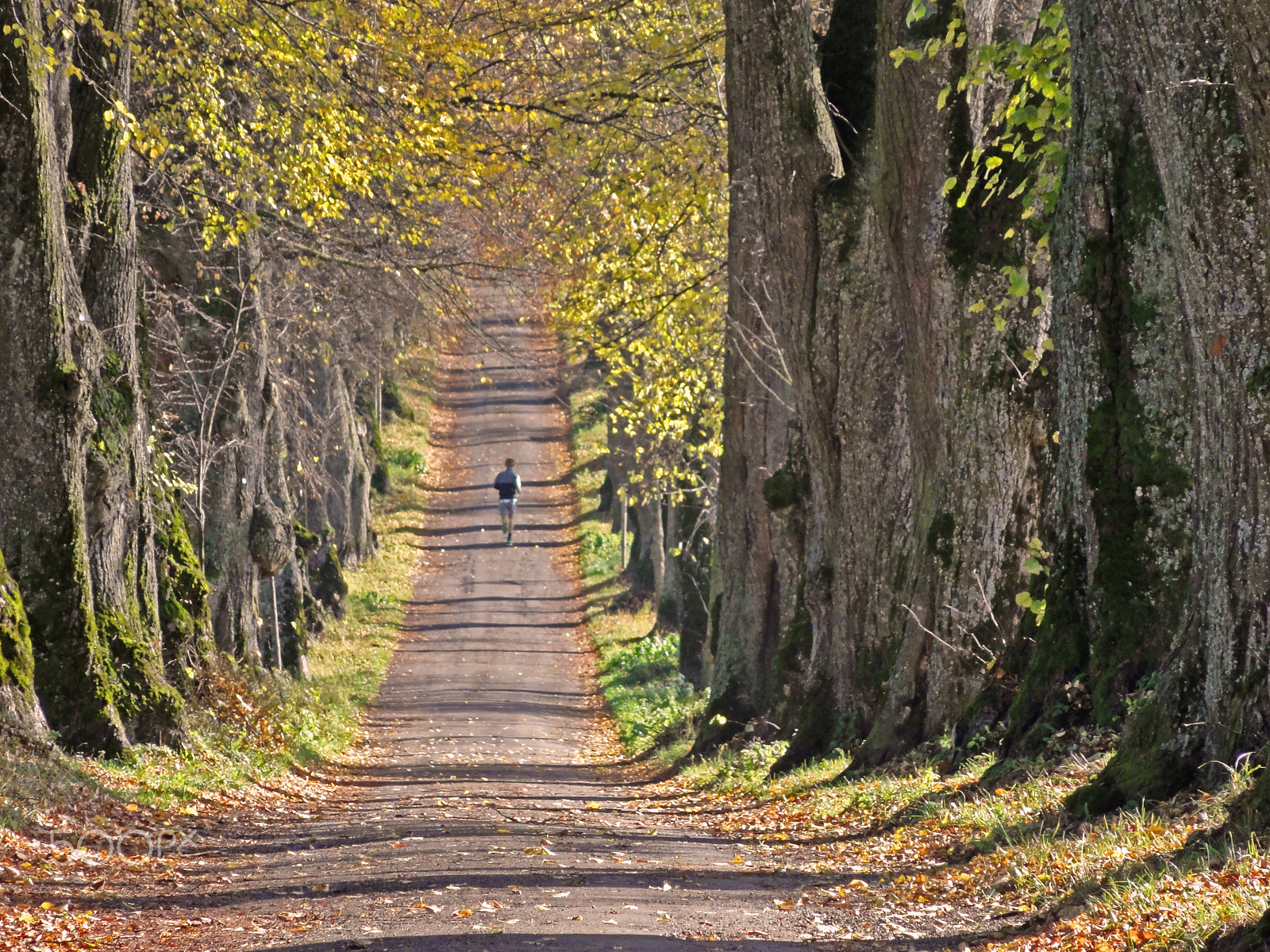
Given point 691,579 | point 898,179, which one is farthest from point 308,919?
point 691,579

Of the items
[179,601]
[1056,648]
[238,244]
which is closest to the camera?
[1056,648]

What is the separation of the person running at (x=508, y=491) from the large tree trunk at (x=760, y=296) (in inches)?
756

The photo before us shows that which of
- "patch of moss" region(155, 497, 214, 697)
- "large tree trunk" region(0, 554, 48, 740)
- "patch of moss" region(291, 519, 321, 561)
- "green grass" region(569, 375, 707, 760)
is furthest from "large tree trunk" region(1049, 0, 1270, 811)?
"patch of moss" region(291, 519, 321, 561)

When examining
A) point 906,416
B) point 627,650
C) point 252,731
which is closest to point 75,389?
point 252,731

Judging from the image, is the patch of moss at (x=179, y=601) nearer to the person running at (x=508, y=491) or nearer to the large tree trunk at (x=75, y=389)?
the large tree trunk at (x=75, y=389)

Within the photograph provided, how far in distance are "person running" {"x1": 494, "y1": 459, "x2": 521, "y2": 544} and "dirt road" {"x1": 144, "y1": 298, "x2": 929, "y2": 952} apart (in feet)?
31.7

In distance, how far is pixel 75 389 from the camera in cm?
1040

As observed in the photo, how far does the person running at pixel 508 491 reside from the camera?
117ft

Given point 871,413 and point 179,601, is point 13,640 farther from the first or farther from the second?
point 871,413

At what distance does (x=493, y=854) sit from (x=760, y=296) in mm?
8725

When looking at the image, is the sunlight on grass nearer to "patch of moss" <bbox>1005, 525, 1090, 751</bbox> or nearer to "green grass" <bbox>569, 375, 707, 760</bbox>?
"green grass" <bbox>569, 375, 707, 760</bbox>

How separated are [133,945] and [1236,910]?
427cm

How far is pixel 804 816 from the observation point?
32.5 feet

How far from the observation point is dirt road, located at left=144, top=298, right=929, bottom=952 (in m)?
5.84
